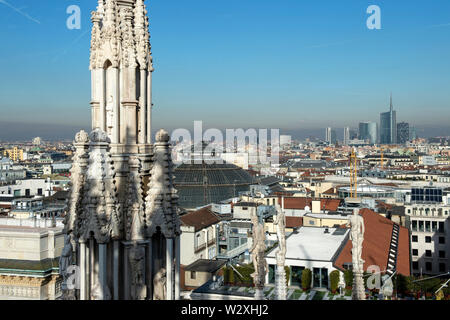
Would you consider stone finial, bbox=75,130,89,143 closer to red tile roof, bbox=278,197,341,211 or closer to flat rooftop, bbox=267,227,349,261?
flat rooftop, bbox=267,227,349,261

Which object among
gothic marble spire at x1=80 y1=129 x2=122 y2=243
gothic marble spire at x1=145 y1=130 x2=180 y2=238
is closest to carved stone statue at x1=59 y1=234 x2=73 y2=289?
gothic marble spire at x1=80 y1=129 x2=122 y2=243

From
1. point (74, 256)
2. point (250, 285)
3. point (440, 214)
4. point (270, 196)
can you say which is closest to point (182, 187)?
point (270, 196)

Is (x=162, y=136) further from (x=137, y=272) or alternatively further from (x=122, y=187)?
(x=137, y=272)

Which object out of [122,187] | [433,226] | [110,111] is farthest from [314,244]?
[433,226]
